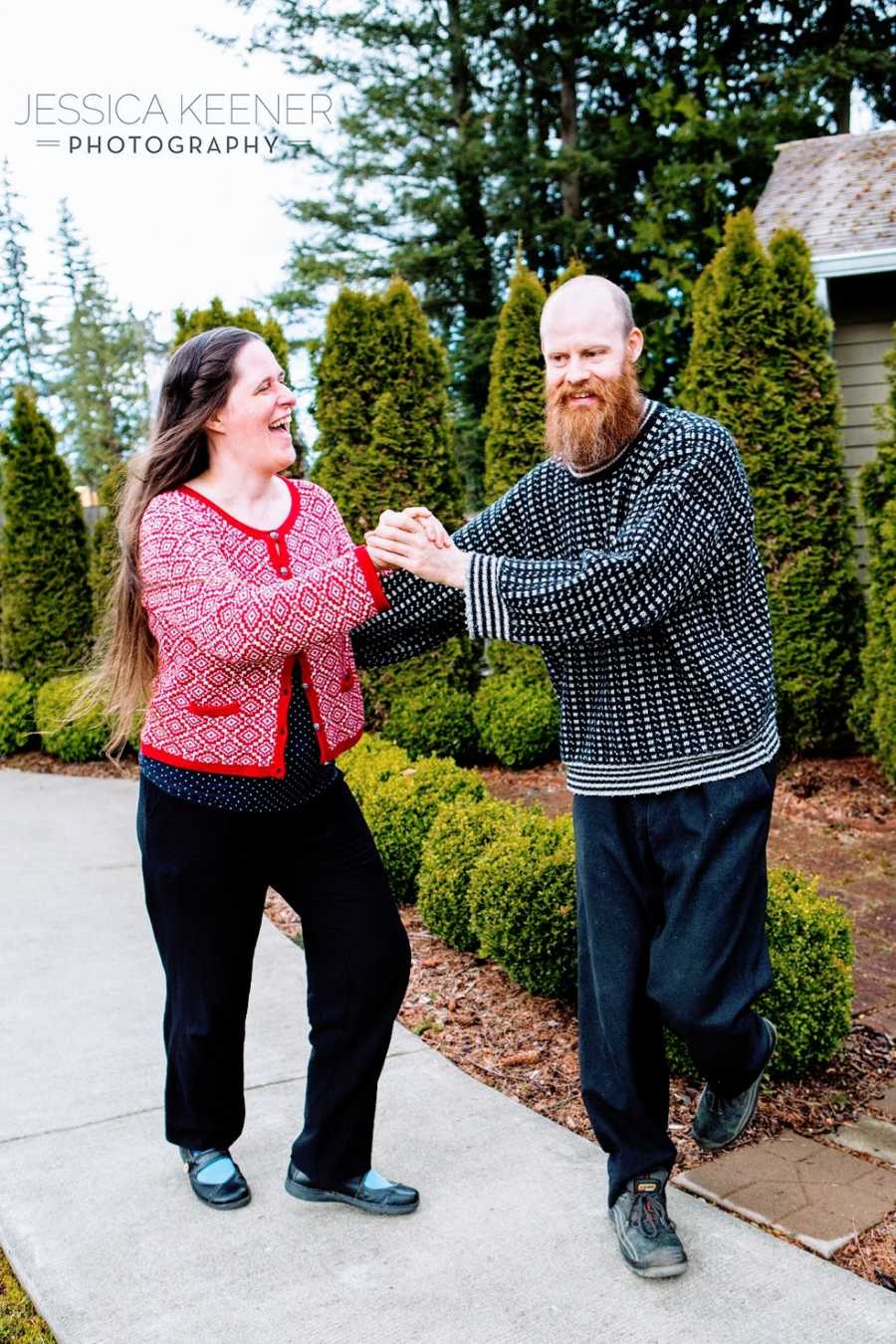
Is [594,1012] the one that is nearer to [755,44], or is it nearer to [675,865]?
[675,865]

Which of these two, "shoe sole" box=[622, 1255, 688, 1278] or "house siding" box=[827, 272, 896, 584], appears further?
"house siding" box=[827, 272, 896, 584]

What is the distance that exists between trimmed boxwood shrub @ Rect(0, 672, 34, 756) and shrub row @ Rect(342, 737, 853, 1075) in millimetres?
5297

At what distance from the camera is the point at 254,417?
8.35ft

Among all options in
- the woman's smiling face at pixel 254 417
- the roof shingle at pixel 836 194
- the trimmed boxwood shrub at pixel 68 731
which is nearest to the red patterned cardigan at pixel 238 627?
the woman's smiling face at pixel 254 417

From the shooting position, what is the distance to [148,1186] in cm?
276

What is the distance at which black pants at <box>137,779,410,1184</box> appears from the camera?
252cm

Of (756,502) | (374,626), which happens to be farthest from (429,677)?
(374,626)

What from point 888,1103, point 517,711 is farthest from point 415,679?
point 888,1103

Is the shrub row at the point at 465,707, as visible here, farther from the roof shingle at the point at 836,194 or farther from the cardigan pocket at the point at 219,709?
the cardigan pocket at the point at 219,709

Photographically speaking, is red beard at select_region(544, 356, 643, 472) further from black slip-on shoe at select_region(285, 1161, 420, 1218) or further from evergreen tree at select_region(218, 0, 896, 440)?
evergreen tree at select_region(218, 0, 896, 440)

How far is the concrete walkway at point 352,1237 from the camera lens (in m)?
2.20

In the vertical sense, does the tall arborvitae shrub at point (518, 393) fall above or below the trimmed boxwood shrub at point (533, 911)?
above

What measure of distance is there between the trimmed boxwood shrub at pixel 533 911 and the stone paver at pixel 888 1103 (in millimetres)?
923

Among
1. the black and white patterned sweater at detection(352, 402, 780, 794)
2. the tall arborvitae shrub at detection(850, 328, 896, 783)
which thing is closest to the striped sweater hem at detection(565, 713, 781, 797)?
the black and white patterned sweater at detection(352, 402, 780, 794)
